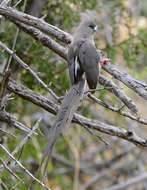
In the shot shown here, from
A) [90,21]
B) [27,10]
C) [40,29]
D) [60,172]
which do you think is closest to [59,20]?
[27,10]

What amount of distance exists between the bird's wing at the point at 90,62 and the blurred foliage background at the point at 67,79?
0.26m

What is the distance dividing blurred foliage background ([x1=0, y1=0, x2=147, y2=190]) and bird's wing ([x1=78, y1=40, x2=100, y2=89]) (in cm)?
26

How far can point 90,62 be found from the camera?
10.7 ft

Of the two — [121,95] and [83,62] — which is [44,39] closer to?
[83,62]

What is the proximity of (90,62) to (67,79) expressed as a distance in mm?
1123

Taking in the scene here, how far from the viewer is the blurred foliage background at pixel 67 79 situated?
4094 mm

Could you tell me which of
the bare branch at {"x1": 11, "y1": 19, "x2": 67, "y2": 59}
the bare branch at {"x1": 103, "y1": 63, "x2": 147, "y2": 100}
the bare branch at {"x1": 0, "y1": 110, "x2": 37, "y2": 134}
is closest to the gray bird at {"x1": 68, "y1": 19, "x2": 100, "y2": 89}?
the bare branch at {"x1": 11, "y1": 19, "x2": 67, "y2": 59}

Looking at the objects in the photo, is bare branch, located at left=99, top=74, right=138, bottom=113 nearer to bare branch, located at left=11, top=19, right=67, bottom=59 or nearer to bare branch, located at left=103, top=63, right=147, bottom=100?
bare branch, located at left=103, top=63, right=147, bottom=100

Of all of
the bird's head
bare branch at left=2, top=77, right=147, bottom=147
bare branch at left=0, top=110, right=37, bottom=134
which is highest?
the bird's head

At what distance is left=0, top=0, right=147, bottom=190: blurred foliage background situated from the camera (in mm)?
4094

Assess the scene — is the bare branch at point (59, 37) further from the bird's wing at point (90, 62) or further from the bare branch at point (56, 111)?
the bare branch at point (56, 111)

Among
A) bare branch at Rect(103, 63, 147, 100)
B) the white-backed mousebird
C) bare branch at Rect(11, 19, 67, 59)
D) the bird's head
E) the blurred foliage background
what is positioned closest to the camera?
bare branch at Rect(103, 63, 147, 100)

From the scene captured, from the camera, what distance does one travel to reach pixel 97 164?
700cm

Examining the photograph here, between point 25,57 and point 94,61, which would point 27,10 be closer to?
point 25,57
